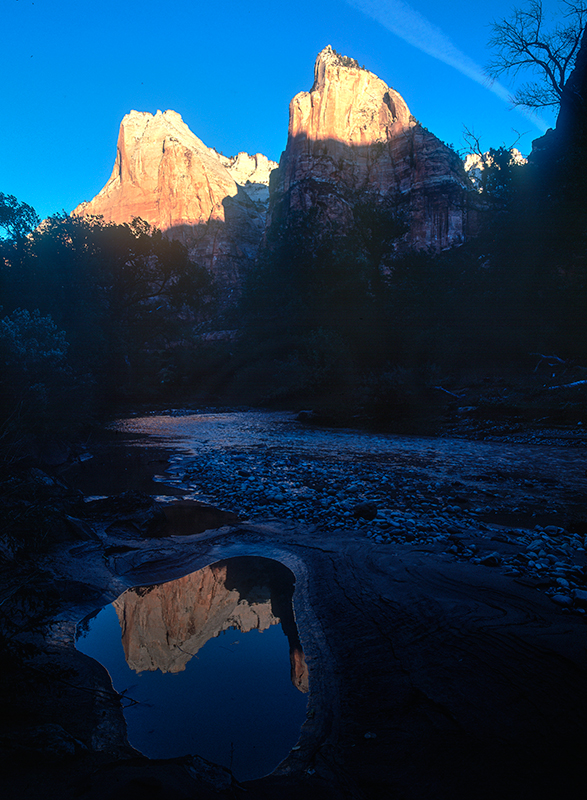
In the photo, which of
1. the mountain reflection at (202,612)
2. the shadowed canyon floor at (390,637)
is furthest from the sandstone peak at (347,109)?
the mountain reflection at (202,612)

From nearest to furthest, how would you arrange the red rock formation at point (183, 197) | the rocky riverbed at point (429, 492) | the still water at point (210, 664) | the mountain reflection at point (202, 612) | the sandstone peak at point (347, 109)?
the still water at point (210, 664)
the mountain reflection at point (202, 612)
the rocky riverbed at point (429, 492)
the sandstone peak at point (347, 109)
the red rock formation at point (183, 197)

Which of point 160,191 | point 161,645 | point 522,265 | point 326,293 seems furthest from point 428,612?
→ point 160,191

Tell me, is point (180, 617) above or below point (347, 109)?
below

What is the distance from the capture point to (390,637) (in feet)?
12.7

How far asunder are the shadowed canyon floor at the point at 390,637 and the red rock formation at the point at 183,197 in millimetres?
88087

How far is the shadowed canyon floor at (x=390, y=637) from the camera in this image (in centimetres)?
238

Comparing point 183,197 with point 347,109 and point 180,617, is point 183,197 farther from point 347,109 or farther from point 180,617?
point 180,617

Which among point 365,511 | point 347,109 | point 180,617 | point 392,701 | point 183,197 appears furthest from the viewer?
point 183,197

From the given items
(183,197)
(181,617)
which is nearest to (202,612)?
(181,617)

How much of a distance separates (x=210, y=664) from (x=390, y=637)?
162 centimetres

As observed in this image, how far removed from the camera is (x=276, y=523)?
7.12 metres

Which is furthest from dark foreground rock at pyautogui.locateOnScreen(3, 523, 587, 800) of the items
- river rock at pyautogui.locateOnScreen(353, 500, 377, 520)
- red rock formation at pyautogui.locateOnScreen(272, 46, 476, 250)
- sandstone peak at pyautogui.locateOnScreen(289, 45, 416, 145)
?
sandstone peak at pyautogui.locateOnScreen(289, 45, 416, 145)

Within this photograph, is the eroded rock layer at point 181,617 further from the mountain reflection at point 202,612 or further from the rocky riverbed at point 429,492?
the rocky riverbed at point 429,492

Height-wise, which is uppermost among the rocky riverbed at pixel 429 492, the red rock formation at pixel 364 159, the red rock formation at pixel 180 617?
the red rock formation at pixel 364 159
